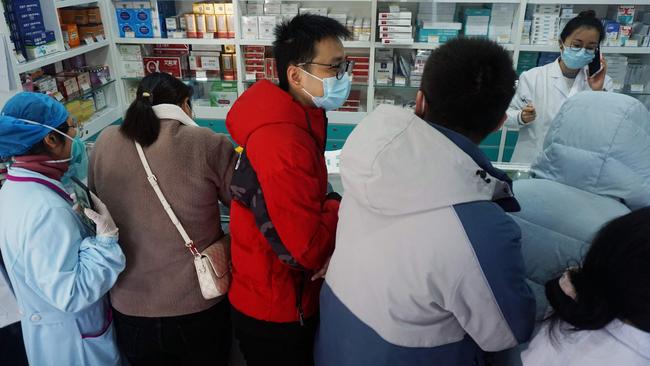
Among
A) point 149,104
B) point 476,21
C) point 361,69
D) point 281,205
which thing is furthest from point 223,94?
point 281,205

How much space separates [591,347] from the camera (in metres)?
0.91

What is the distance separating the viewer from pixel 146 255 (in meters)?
1.56

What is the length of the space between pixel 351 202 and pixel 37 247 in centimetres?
96

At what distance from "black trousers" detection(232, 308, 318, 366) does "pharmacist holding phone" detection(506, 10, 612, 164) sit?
1950 millimetres

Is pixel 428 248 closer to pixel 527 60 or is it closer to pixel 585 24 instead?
pixel 585 24

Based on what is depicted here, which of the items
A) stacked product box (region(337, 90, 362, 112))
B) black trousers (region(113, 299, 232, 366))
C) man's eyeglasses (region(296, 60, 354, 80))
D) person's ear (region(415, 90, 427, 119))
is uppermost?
man's eyeglasses (region(296, 60, 354, 80))

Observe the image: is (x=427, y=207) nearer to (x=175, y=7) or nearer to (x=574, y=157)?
(x=574, y=157)

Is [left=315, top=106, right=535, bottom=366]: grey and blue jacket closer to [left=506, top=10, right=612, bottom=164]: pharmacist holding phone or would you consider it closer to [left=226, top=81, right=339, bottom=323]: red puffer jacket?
[left=226, top=81, right=339, bottom=323]: red puffer jacket

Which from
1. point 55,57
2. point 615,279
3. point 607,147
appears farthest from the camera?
point 55,57

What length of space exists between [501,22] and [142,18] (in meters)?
3.34

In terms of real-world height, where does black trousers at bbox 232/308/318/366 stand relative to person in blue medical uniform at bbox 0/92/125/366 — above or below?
below

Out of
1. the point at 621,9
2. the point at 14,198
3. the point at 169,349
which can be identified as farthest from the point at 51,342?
the point at 621,9

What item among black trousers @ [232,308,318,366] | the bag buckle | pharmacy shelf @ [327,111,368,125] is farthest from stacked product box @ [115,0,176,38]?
black trousers @ [232,308,318,366]

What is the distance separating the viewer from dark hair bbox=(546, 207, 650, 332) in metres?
0.83
